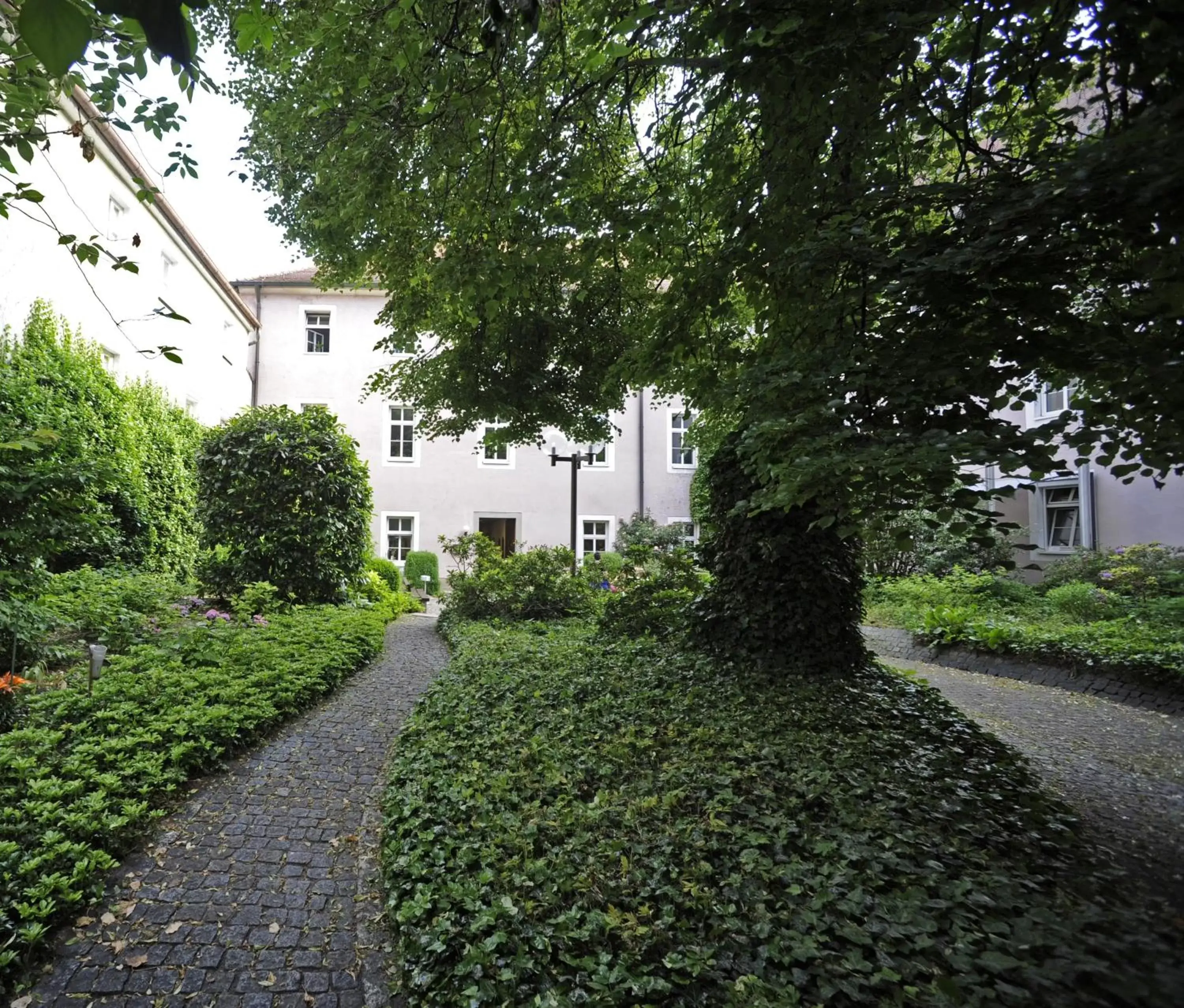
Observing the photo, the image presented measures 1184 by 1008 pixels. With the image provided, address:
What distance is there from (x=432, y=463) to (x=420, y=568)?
9.95 ft

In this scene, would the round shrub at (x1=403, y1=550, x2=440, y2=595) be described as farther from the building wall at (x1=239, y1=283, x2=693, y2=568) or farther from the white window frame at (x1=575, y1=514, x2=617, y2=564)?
the white window frame at (x1=575, y1=514, x2=617, y2=564)

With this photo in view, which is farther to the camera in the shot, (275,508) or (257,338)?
(257,338)

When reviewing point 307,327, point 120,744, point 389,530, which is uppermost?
point 307,327

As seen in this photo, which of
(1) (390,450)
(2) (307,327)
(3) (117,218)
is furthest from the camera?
(2) (307,327)

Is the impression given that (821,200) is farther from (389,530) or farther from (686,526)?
(389,530)

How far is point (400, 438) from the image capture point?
1830 centimetres

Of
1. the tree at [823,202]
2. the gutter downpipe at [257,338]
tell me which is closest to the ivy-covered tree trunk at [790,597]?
the tree at [823,202]

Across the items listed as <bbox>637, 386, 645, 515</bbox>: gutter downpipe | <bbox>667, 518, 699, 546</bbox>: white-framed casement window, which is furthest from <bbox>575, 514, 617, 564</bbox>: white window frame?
<bbox>667, 518, 699, 546</bbox>: white-framed casement window

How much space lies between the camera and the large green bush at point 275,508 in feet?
29.2

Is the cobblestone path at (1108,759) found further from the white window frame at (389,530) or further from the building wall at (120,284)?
the white window frame at (389,530)

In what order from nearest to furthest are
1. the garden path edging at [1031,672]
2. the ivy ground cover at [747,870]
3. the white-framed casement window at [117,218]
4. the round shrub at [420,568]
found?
the ivy ground cover at [747,870]
the garden path edging at [1031,672]
the white-framed casement window at [117,218]
the round shrub at [420,568]

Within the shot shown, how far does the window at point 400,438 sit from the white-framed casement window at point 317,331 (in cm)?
281

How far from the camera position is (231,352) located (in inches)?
672

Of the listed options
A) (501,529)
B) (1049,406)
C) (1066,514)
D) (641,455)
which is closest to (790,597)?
(1066,514)
